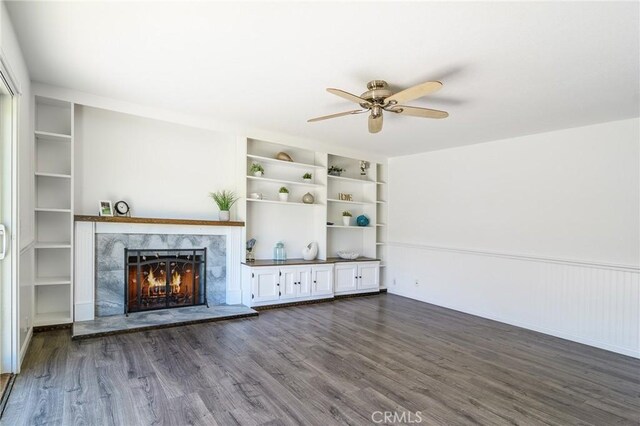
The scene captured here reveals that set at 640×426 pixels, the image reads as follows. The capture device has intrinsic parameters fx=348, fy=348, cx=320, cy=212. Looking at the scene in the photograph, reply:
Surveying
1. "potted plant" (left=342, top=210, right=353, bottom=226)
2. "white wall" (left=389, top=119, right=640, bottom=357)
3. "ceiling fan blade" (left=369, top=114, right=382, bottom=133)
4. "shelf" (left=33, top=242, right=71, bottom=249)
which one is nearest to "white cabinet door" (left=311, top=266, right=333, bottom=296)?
"potted plant" (left=342, top=210, right=353, bottom=226)

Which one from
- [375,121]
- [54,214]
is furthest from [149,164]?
[375,121]

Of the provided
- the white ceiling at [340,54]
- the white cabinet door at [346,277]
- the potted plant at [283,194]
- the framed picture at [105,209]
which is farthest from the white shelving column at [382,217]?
the framed picture at [105,209]

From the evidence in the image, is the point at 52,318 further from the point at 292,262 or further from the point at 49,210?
the point at 292,262

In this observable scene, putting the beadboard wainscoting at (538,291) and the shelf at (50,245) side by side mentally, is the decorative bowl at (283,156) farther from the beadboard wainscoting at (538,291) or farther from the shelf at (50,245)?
the shelf at (50,245)

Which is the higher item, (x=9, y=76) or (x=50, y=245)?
(x=9, y=76)

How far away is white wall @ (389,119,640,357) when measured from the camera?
3732 millimetres

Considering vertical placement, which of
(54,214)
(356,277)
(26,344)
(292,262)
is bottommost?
(26,344)

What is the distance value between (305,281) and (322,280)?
33 cm

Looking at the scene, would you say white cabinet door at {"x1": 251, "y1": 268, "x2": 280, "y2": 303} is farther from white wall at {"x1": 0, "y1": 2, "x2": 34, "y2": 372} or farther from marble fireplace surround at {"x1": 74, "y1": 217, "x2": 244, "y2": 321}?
white wall at {"x1": 0, "y1": 2, "x2": 34, "y2": 372}

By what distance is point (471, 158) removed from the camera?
5.15m

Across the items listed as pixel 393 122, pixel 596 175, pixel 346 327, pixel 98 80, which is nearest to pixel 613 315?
pixel 596 175

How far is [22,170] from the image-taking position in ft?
9.45

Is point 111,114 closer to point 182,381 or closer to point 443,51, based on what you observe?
point 182,381

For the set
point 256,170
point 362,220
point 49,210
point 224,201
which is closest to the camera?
point 49,210
